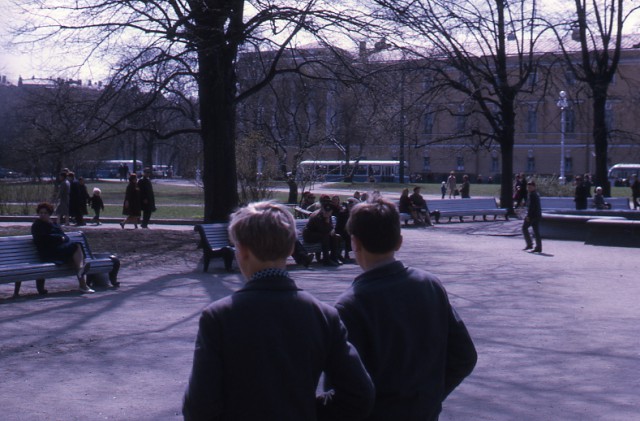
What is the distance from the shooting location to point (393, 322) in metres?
3.41

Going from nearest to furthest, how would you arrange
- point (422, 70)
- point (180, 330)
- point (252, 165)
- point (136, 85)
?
point (180, 330)
point (136, 85)
point (422, 70)
point (252, 165)

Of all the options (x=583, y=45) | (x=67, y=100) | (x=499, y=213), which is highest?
(x=583, y=45)

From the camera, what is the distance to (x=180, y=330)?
1029 cm

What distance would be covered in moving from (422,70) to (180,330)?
21.9 meters

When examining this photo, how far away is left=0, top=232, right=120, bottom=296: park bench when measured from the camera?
1304 centimetres

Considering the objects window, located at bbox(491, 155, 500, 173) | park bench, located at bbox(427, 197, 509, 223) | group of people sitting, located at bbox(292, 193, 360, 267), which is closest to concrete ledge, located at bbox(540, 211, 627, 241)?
park bench, located at bbox(427, 197, 509, 223)

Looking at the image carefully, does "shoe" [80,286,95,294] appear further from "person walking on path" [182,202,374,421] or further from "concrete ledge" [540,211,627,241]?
"concrete ledge" [540,211,627,241]

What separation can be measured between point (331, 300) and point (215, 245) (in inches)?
203

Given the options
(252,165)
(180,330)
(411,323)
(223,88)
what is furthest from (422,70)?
(411,323)

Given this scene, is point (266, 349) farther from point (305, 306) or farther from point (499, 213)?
point (499, 213)

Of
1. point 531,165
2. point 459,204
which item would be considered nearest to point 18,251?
point 459,204

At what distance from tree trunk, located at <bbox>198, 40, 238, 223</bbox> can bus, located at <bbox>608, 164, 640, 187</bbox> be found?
2544 inches

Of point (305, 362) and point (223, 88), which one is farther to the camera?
point (223, 88)

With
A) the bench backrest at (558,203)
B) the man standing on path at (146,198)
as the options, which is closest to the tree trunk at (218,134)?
the man standing on path at (146,198)
